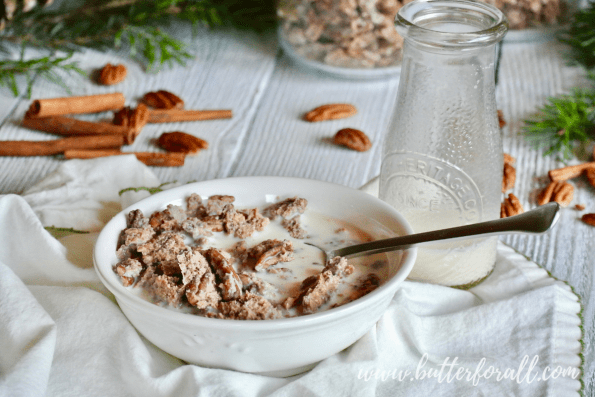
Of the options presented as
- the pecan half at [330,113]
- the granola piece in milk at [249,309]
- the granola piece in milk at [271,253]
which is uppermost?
the granola piece in milk at [249,309]

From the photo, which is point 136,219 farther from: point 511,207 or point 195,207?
point 511,207

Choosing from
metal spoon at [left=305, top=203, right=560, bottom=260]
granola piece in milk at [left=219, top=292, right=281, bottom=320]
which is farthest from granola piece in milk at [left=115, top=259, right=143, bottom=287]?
metal spoon at [left=305, top=203, right=560, bottom=260]

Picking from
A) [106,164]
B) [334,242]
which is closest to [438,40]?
[334,242]

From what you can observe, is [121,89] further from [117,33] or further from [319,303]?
[319,303]

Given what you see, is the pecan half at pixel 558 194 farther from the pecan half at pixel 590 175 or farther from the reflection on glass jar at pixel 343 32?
the reflection on glass jar at pixel 343 32

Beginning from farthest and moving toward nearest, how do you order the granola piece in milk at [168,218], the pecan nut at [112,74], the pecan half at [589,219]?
the pecan nut at [112,74] → the pecan half at [589,219] → the granola piece in milk at [168,218]

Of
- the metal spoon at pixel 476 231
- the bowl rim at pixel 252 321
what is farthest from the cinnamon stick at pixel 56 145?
the metal spoon at pixel 476 231

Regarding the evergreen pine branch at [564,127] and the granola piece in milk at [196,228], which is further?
the evergreen pine branch at [564,127]
